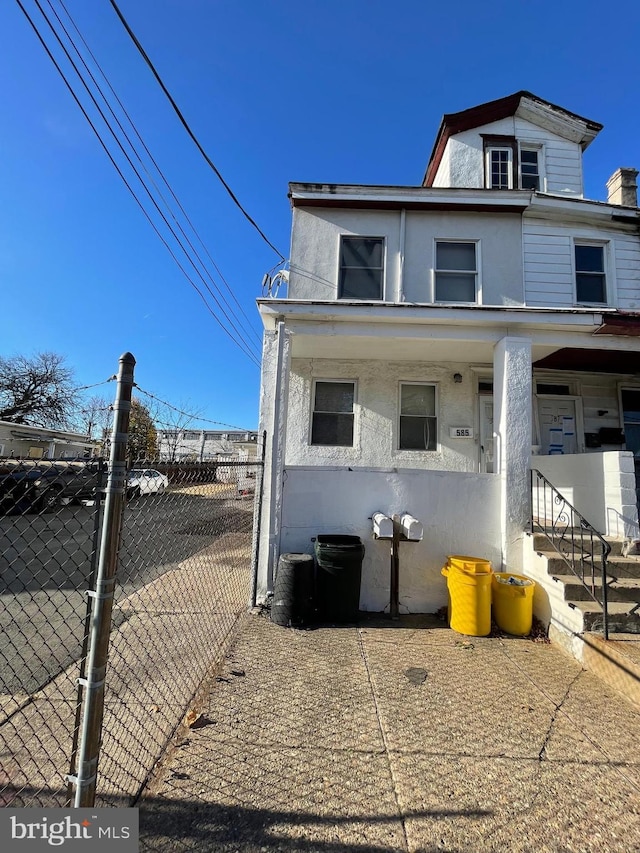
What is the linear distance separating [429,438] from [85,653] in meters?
6.63

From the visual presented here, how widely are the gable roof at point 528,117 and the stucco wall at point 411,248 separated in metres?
2.84

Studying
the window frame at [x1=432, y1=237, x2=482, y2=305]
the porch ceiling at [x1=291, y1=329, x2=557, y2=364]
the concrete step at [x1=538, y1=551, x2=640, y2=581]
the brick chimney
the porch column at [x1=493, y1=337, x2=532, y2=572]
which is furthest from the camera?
the brick chimney

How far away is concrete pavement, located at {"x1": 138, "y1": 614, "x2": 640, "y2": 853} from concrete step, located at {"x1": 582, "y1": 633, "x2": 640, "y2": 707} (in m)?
0.10

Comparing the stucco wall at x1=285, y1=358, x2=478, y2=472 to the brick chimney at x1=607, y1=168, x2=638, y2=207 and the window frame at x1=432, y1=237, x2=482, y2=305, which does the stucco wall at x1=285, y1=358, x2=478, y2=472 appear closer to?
the window frame at x1=432, y1=237, x2=482, y2=305

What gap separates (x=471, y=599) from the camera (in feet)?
15.6

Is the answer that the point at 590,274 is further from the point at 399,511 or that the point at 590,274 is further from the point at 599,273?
the point at 399,511

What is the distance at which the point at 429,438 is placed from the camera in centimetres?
770

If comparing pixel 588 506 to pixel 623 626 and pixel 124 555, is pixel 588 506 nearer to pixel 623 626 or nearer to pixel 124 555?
pixel 623 626

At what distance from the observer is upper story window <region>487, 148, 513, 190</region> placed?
855 cm

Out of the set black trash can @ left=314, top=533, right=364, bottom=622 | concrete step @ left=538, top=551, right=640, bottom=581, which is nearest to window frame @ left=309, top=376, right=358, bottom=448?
black trash can @ left=314, top=533, right=364, bottom=622

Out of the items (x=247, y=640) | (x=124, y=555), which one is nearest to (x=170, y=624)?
(x=247, y=640)

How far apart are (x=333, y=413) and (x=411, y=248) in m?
3.25

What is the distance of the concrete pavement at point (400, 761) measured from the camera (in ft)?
6.80

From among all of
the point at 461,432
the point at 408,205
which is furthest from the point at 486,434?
the point at 408,205
